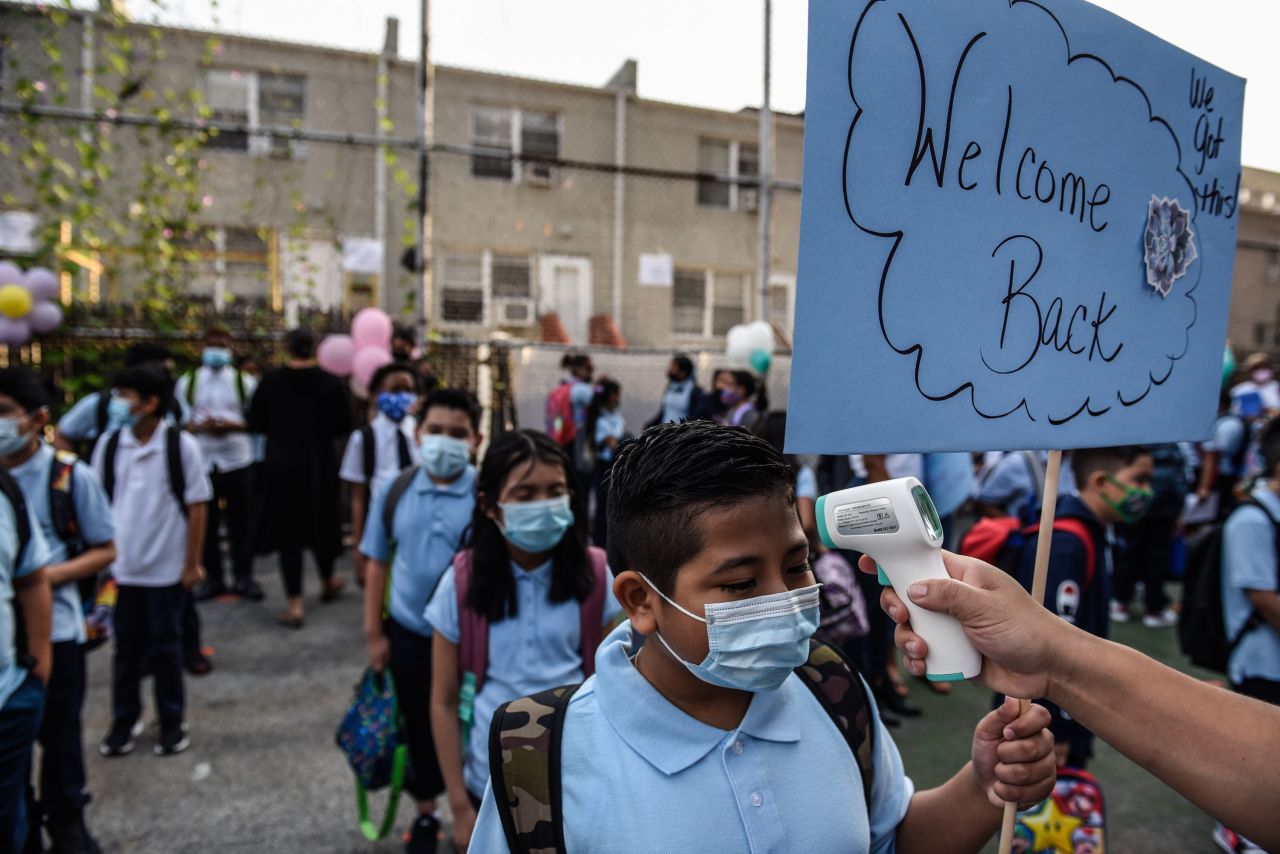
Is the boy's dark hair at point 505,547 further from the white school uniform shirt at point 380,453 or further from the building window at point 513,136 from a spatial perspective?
the building window at point 513,136

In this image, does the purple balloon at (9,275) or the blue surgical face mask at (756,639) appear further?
the purple balloon at (9,275)

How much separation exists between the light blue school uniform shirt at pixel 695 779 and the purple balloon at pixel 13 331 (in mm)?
7224

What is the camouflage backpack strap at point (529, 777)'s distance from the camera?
1199 millimetres

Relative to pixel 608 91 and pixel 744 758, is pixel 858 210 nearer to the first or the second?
pixel 744 758

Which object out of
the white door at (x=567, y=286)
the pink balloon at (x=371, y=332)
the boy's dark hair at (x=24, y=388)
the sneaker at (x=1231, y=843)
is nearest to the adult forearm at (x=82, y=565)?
the boy's dark hair at (x=24, y=388)

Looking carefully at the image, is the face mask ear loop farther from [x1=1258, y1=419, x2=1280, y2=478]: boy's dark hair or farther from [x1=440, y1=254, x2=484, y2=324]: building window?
[x1=440, y1=254, x2=484, y2=324]: building window

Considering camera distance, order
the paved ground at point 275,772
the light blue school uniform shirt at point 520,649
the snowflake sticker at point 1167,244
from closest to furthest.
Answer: the snowflake sticker at point 1167,244, the light blue school uniform shirt at point 520,649, the paved ground at point 275,772

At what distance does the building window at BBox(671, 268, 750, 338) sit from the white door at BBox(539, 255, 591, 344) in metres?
1.59

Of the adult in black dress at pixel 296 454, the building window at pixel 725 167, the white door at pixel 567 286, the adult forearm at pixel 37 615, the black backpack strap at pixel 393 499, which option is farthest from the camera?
the building window at pixel 725 167

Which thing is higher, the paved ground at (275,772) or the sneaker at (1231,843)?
the sneaker at (1231,843)

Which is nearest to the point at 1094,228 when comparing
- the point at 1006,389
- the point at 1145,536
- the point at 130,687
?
the point at 1006,389

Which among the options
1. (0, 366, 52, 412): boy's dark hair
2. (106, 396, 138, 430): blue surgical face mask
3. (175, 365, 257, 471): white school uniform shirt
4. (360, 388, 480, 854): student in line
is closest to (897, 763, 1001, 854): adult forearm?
(360, 388, 480, 854): student in line

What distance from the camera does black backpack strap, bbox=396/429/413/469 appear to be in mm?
5387

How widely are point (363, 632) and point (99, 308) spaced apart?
15.0ft
